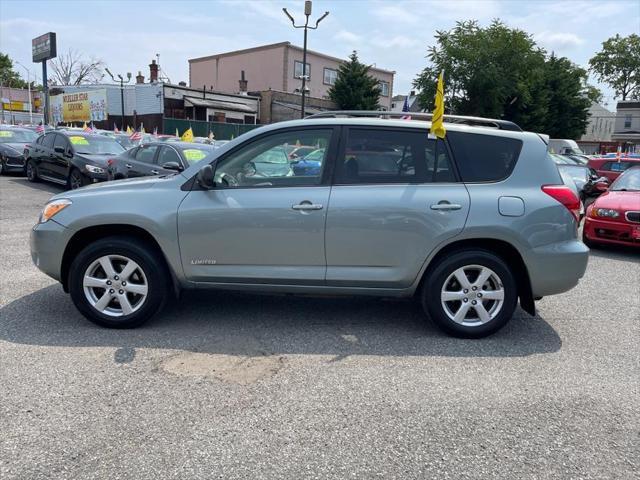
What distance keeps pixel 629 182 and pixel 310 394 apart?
27.6 feet

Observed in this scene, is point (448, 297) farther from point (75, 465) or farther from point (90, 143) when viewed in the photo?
point (90, 143)

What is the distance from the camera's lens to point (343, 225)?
423cm

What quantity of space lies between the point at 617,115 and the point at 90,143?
249 ft

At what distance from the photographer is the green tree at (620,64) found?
266 feet

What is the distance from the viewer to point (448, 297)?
4336 millimetres

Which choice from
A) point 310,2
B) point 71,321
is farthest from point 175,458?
point 310,2

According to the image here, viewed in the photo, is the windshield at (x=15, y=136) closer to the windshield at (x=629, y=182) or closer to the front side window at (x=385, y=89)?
the windshield at (x=629, y=182)

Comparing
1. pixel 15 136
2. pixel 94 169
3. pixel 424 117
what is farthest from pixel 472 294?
pixel 15 136

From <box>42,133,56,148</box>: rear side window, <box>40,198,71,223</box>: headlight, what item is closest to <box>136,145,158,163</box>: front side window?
<box>42,133,56,148</box>: rear side window

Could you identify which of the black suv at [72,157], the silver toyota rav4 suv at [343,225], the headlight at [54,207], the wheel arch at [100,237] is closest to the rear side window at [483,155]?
the silver toyota rav4 suv at [343,225]

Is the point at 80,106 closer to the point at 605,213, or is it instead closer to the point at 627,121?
the point at 605,213

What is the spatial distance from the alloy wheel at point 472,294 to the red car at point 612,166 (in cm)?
1324

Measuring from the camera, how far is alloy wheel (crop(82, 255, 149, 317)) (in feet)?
14.4

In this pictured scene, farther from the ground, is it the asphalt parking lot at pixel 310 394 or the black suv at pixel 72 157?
the black suv at pixel 72 157
